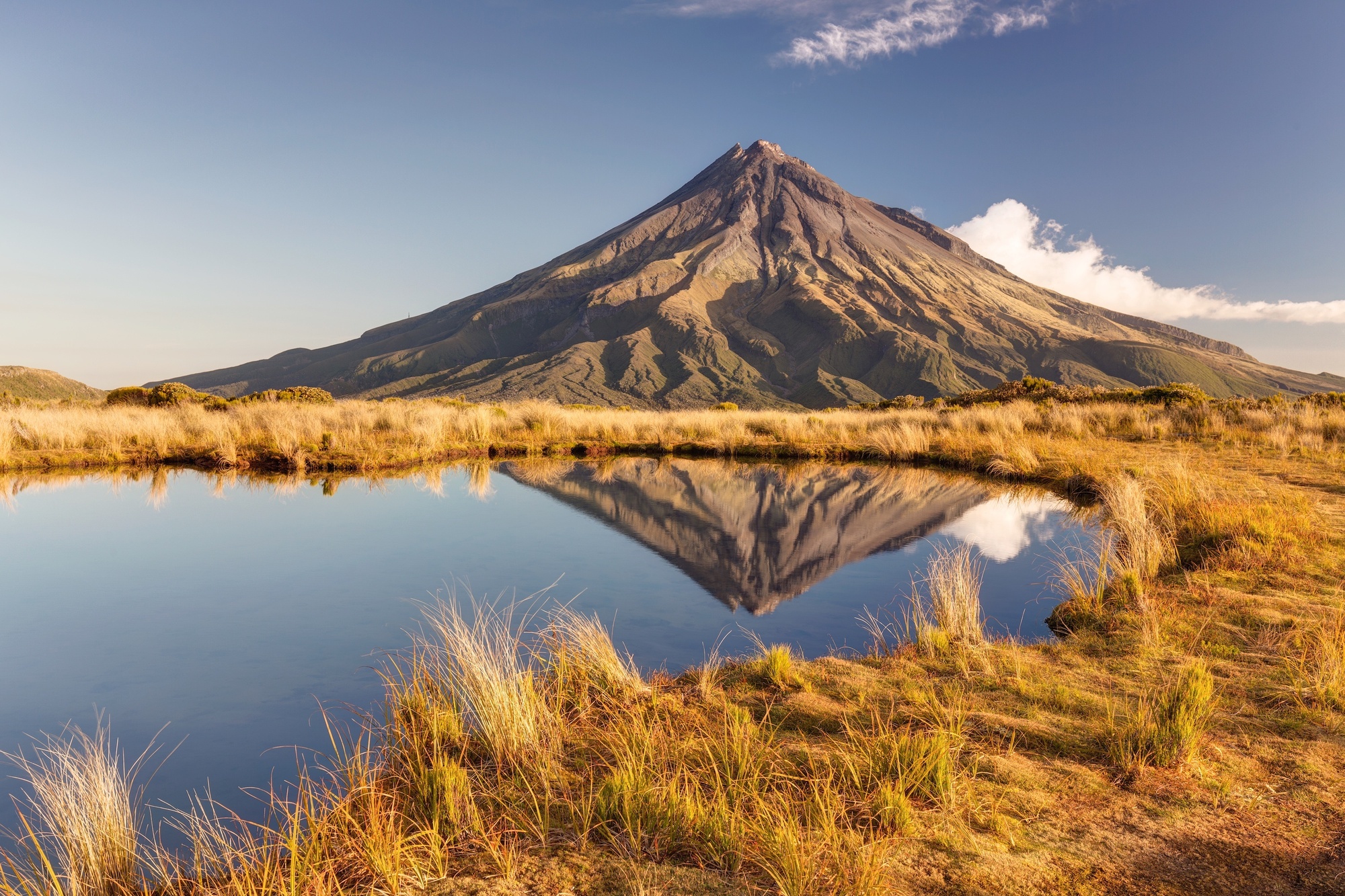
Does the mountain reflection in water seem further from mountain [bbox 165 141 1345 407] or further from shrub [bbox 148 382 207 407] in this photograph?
mountain [bbox 165 141 1345 407]

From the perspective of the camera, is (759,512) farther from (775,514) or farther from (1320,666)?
(1320,666)

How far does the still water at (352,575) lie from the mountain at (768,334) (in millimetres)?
99548

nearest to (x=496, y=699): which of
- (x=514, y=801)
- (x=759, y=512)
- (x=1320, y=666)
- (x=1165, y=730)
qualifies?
(x=514, y=801)

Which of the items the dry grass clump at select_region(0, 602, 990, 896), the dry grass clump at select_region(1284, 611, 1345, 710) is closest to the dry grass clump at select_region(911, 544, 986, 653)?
the dry grass clump at select_region(0, 602, 990, 896)

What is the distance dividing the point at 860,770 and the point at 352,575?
6401mm

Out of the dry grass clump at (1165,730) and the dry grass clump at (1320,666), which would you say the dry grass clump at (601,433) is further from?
the dry grass clump at (1165,730)

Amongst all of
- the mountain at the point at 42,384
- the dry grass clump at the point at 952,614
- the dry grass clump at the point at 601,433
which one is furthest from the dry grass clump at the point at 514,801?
the mountain at the point at 42,384

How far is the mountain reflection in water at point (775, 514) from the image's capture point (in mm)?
8281

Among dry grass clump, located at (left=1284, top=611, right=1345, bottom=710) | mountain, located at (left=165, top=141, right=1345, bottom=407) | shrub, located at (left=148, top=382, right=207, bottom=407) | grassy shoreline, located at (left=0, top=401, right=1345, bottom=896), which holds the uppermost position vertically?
mountain, located at (left=165, top=141, right=1345, bottom=407)

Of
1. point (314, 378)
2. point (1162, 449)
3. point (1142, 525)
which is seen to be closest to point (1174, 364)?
point (1162, 449)

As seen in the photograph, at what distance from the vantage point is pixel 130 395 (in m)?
31.3

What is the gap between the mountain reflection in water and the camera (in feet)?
27.2

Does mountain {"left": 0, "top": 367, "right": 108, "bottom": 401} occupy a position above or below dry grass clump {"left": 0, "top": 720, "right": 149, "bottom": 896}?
above

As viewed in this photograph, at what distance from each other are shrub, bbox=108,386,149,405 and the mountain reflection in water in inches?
951
